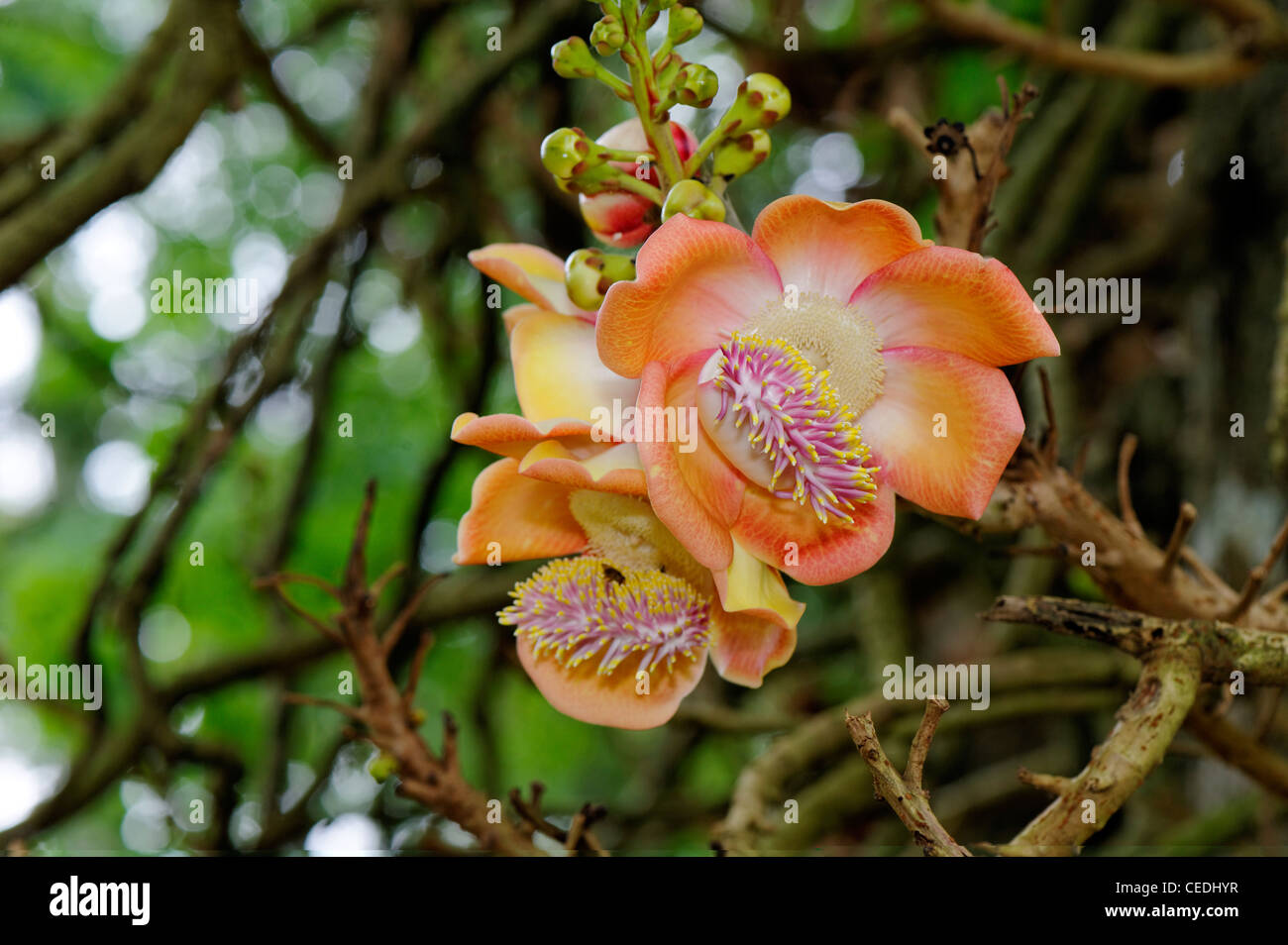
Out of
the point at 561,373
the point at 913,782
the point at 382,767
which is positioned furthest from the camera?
the point at 382,767

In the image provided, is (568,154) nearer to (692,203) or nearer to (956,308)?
(692,203)

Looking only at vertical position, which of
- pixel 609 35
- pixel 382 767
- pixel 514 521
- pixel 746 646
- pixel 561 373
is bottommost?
pixel 382 767

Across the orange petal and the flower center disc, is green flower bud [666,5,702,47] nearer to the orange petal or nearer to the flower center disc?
the flower center disc

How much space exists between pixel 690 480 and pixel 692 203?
0.20 metres

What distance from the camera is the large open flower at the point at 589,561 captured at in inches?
27.5

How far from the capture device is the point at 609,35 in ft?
2.22

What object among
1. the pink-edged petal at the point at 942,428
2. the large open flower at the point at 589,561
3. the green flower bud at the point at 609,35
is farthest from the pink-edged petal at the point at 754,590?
the green flower bud at the point at 609,35

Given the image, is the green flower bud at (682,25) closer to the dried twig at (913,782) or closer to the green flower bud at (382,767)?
the dried twig at (913,782)

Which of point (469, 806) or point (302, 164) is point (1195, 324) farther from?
point (302, 164)

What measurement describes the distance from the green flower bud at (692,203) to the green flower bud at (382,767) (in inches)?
24.0

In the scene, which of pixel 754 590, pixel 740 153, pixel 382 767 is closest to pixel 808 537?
pixel 754 590

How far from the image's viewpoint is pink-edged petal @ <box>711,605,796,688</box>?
74cm

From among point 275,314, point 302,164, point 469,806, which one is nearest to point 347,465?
point 302,164
